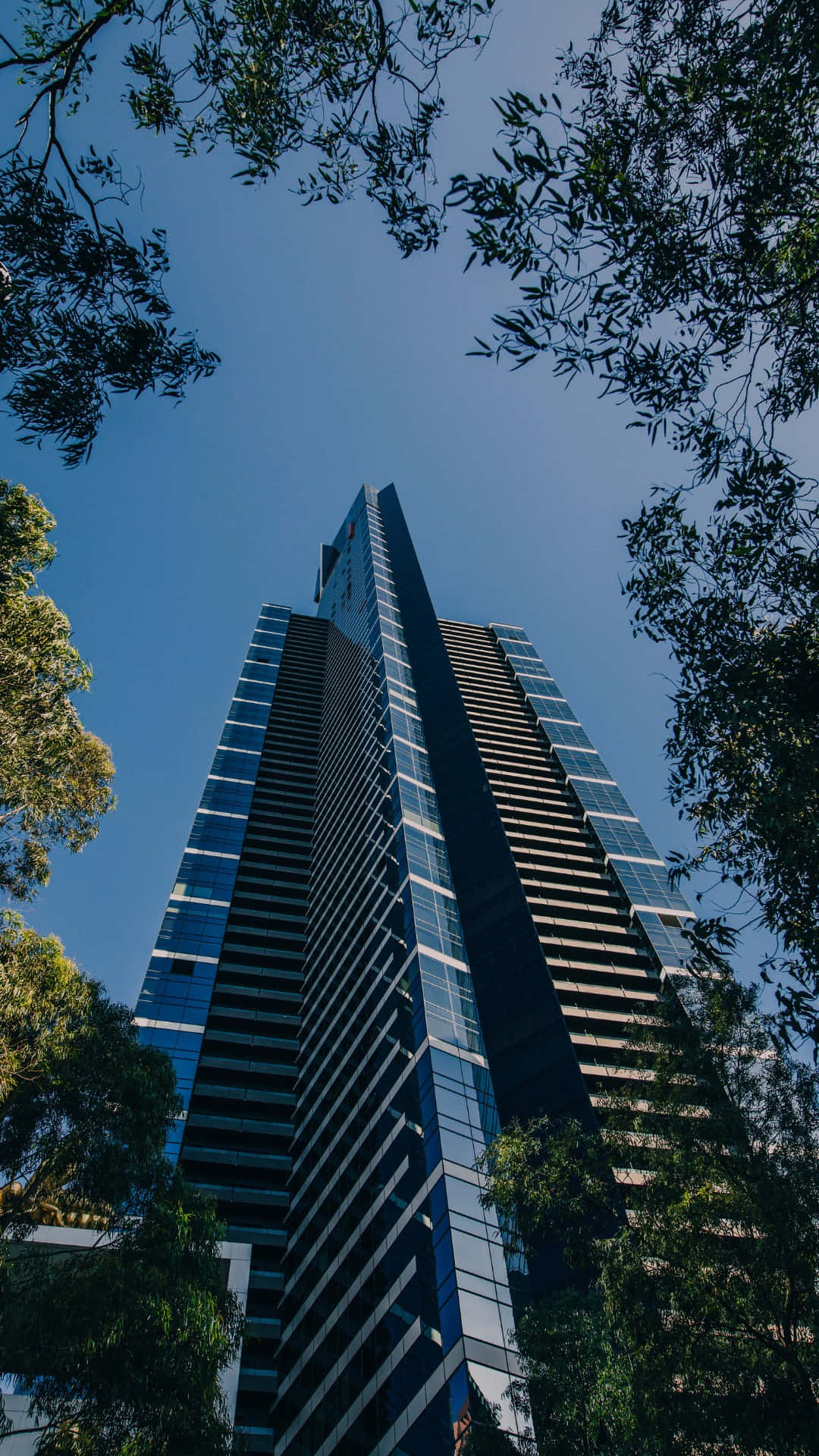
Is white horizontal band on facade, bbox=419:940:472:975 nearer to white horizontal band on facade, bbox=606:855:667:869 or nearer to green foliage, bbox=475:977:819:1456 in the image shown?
white horizontal band on facade, bbox=606:855:667:869

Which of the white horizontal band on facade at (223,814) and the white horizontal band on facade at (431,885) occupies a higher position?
the white horizontal band on facade at (223,814)

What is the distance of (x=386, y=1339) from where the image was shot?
2852 centimetres

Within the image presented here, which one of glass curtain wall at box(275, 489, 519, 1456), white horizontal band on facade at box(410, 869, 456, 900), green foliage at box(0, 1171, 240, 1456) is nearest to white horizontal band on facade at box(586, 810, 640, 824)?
glass curtain wall at box(275, 489, 519, 1456)

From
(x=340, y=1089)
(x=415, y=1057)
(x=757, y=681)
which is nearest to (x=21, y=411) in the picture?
(x=757, y=681)

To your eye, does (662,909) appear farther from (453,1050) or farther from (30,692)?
(30,692)

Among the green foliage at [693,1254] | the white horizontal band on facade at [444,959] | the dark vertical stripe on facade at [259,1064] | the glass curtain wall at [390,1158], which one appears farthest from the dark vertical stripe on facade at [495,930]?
the green foliage at [693,1254]

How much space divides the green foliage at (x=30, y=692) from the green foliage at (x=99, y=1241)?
→ 2.87 meters

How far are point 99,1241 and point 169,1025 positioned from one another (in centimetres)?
4049

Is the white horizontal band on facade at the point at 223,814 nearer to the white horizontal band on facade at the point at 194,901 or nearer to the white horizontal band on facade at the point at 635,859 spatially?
the white horizontal band on facade at the point at 194,901

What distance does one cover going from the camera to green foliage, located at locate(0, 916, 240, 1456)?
38.0 feet

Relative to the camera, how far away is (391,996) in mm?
40531

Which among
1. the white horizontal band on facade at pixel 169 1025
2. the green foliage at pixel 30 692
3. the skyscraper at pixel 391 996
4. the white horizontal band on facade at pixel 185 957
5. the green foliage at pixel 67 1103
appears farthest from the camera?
the white horizontal band on facade at pixel 185 957

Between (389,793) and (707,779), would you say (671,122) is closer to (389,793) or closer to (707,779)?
(707,779)

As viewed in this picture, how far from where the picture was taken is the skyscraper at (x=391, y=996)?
2877 centimetres
